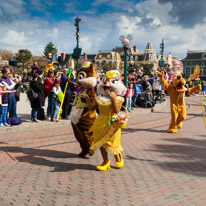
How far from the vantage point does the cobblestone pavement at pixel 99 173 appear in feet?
11.8

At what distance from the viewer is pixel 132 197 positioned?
3627 mm

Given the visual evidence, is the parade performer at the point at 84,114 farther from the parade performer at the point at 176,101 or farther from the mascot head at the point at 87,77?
the parade performer at the point at 176,101

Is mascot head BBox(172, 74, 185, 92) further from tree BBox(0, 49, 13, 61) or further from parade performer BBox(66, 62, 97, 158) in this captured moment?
tree BBox(0, 49, 13, 61)

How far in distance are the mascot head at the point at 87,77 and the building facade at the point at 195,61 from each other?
7205cm

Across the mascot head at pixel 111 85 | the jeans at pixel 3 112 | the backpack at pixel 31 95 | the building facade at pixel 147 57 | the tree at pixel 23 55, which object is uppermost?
the building facade at pixel 147 57

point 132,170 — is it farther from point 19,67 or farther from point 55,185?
point 19,67

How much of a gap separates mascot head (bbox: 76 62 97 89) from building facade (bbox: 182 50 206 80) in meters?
72.1

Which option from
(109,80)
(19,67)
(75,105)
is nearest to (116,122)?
(109,80)

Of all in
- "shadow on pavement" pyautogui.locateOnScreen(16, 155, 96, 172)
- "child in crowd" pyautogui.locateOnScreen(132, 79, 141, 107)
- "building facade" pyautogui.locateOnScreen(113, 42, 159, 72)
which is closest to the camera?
"shadow on pavement" pyautogui.locateOnScreen(16, 155, 96, 172)

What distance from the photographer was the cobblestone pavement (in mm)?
3588

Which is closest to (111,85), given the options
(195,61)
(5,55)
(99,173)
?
(99,173)

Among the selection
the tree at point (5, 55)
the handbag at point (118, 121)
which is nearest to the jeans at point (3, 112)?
the handbag at point (118, 121)

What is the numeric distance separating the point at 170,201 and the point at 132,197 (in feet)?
1.73

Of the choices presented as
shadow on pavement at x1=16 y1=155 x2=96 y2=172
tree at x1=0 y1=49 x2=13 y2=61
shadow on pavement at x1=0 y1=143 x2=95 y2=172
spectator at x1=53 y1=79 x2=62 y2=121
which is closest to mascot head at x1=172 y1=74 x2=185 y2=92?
spectator at x1=53 y1=79 x2=62 y2=121
